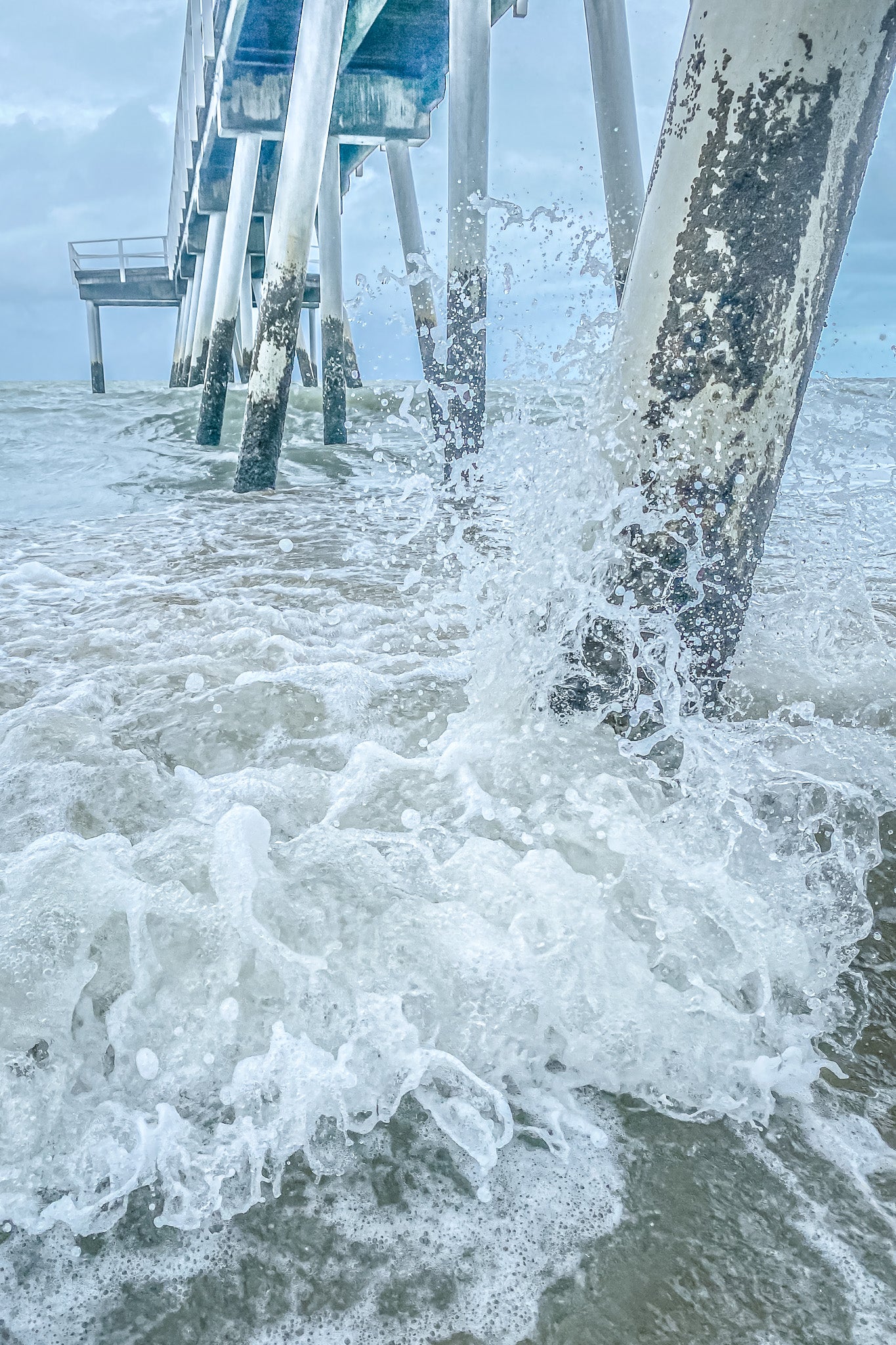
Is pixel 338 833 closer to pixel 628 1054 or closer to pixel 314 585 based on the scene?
pixel 628 1054

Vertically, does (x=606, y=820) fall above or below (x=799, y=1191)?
above

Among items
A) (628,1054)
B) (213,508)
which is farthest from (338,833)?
(213,508)

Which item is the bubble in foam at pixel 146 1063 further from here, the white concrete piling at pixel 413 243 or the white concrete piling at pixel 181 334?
the white concrete piling at pixel 181 334

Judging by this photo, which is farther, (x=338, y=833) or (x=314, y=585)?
(x=314, y=585)

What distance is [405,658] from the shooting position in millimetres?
2672

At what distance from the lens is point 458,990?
1342 millimetres

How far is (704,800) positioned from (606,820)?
0.67ft

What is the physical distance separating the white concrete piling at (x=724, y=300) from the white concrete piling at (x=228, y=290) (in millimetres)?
8486

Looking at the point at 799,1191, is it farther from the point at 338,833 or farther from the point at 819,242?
the point at 819,242

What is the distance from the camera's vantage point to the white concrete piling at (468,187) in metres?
6.55

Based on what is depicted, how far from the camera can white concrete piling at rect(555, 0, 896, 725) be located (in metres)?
1.73

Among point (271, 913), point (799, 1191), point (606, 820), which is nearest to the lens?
point (799, 1191)

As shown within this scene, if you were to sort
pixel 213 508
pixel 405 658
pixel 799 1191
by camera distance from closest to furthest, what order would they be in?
pixel 799 1191 < pixel 405 658 < pixel 213 508

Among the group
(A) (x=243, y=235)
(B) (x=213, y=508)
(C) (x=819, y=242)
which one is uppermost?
(A) (x=243, y=235)
